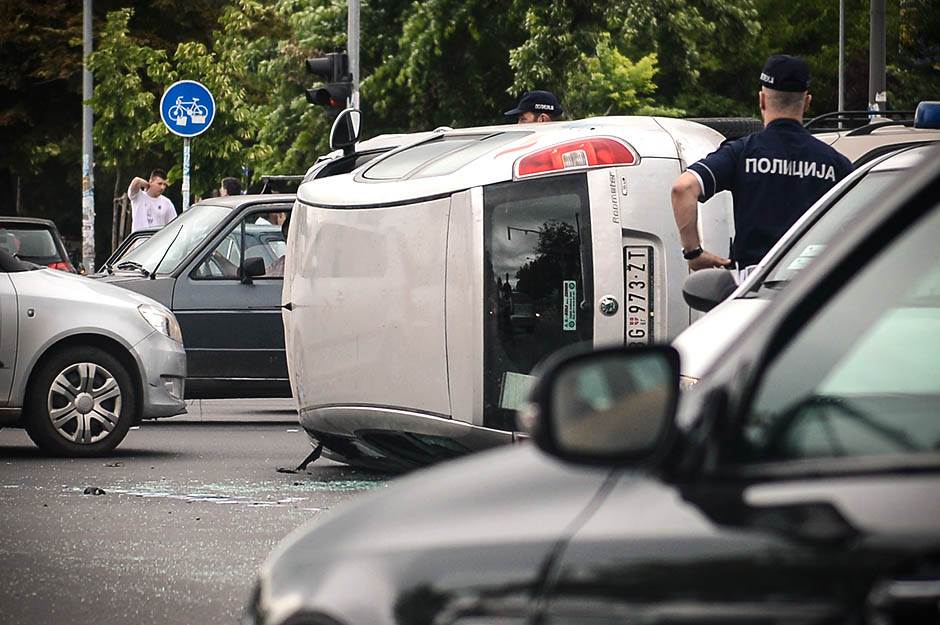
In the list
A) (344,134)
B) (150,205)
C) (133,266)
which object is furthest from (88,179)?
(344,134)

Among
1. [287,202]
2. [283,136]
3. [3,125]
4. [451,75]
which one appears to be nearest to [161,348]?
[287,202]

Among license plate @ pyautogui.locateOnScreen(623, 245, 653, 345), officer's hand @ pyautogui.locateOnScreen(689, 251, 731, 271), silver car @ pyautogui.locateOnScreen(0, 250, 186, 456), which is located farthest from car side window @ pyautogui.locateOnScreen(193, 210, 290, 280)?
officer's hand @ pyautogui.locateOnScreen(689, 251, 731, 271)

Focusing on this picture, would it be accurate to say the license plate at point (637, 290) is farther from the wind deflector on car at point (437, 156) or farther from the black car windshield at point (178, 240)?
the black car windshield at point (178, 240)

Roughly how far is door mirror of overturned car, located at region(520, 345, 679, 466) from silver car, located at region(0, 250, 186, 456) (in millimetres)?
9423

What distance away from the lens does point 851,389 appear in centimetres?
246

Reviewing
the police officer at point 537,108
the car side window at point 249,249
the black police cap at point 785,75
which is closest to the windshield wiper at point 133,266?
the car side window at point 249,249

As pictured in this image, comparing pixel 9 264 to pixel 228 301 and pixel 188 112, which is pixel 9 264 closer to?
pixel 228 301

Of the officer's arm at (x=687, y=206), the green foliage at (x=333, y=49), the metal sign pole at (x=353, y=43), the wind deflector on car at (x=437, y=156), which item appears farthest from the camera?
the green foliage at (x=333, y=49)

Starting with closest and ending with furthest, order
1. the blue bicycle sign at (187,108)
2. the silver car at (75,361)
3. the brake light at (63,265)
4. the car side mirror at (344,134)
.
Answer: the car side mirror at (344,134) → the silver car at (75,361) → the brake light at (63,265) → the blue bicycle sign at (187,108)

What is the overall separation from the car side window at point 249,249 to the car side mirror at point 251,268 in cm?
6

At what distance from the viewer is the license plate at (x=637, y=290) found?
853 cm

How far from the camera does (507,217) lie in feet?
27.9

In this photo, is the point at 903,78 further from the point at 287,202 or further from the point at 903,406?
the point at 903,406

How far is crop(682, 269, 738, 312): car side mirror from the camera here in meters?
6.07
